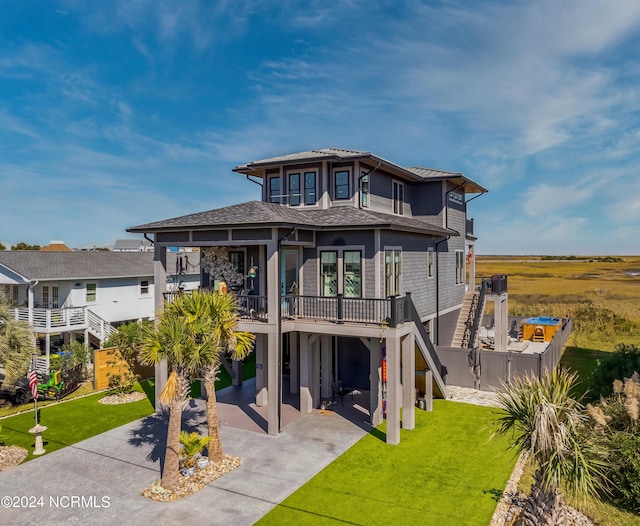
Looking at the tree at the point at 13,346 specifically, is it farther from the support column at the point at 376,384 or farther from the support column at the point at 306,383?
the support column at the point at 376,384

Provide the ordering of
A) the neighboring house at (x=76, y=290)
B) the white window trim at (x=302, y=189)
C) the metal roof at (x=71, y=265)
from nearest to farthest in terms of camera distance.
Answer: the white window trim at (x=302, y=189) < the neighboring house at (x=76, y=290) < the metal roof at (x=71, y=265)

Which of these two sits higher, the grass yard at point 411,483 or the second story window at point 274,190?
the second story window at point 274,190

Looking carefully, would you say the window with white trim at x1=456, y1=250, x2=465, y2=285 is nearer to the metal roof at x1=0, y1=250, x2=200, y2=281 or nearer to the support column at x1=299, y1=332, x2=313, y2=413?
the support column at x1=299, y1=332, x2=313, y2=413

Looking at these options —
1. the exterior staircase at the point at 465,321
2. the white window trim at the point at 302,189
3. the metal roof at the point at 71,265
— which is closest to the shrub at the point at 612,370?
the exterior staircase at the point at 465,321

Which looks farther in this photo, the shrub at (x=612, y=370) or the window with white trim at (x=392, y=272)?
the window with white trim at (x=392, y=272)

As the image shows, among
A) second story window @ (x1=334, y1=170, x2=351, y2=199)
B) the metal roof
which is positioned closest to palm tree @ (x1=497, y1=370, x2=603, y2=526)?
second story window @ (x1=334, y1=170, x2=351, y2=199)

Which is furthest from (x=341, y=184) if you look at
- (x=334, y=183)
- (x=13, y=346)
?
(x=13, y=346)

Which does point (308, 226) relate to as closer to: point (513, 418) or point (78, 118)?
point (513, 418)

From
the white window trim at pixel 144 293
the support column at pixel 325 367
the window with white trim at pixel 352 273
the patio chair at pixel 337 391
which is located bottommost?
the patio chair at pixel 337 391
